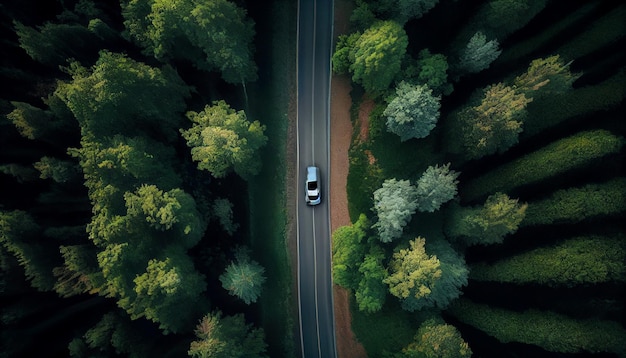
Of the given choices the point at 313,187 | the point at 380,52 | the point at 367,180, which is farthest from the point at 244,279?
the point at 380,52

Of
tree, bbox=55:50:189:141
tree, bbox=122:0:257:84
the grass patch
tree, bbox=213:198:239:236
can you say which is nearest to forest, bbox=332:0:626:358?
the grass patch

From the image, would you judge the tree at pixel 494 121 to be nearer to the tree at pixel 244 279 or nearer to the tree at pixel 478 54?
the tree at pixel 478 54

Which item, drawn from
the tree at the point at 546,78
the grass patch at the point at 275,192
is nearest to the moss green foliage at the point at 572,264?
the tree at the point at 546,78

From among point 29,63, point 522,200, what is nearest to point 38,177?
point 29,63

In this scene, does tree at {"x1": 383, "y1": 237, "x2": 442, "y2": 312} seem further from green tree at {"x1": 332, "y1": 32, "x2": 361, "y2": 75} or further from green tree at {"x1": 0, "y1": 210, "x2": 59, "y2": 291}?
green tree at {"x1": 0, "y1": 210, "x2": 59, "y2": 291}

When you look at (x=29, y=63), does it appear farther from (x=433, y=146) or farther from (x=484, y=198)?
(x=484, y=198)

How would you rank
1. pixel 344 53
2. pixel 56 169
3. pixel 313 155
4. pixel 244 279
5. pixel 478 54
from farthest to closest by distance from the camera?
pixel 313 155, pixel 344 53, pixel 244 279, pixel 56 169, pixel 478 54

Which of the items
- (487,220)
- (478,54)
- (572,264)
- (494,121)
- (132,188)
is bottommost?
(572,264)

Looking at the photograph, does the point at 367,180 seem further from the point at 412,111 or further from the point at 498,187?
the point at 498,187
